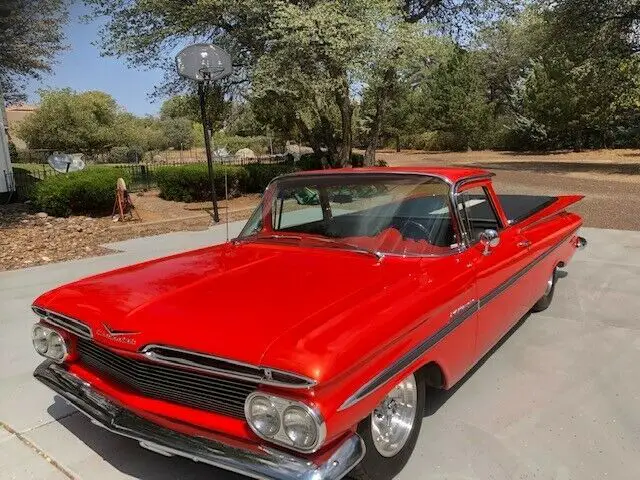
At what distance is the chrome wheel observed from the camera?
244 centimetres

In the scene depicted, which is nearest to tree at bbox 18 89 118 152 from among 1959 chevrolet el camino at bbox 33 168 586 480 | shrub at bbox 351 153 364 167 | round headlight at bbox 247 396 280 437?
shrub at bbox 351 153 364 167

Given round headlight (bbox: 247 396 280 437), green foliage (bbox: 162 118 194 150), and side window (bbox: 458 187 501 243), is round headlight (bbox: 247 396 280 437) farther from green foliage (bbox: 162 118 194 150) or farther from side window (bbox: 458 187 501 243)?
green foliage (bbox: 162 118 194 150)

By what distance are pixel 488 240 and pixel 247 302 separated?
5.06ft

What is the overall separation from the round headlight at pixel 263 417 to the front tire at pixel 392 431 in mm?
421

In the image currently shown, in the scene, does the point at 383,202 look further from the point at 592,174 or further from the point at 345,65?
the point at 592,174

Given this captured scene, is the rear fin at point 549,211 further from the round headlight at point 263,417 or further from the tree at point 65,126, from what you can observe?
the tree at point 65,126

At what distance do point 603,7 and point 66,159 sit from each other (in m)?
16.9

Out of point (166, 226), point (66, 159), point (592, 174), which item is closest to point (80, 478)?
point (166, 226)

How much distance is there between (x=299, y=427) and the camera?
1960 millimetres

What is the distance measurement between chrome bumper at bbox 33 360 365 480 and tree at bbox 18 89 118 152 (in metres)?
32.8

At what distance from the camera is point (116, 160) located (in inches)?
1185

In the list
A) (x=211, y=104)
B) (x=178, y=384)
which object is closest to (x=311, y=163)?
(x=211, y=104)

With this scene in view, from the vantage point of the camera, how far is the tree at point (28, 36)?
36.4 feet

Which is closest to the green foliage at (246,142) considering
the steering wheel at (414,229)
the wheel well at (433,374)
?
the steering wheel at (414,229)
